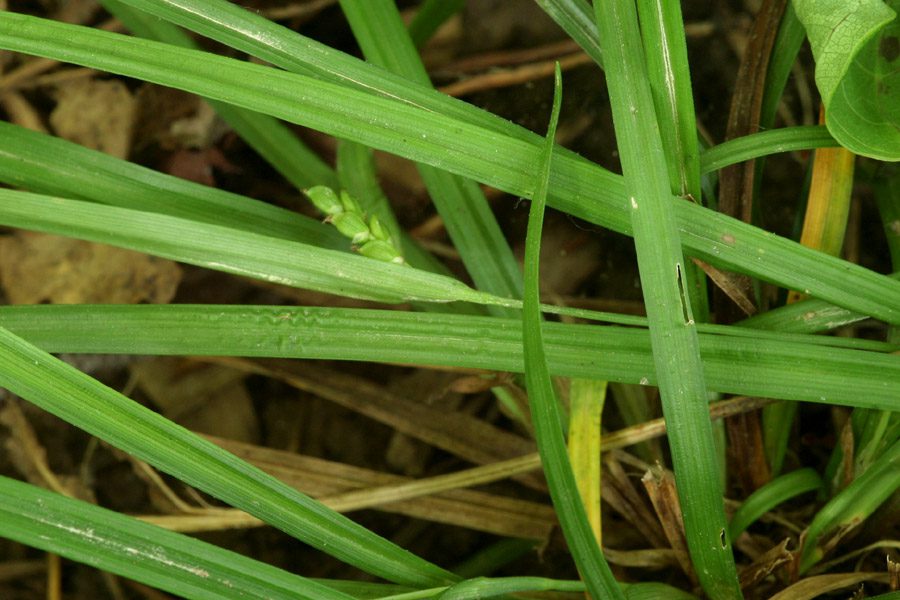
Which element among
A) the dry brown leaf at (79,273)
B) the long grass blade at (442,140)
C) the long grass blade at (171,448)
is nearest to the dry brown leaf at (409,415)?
the dry brown leaf at (79,273)

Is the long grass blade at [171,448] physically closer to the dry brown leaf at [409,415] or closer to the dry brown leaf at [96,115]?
the dry brown leaf at [409,415]

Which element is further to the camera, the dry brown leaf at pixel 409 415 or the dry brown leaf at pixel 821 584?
the dry brown leaf at pixel 409 415

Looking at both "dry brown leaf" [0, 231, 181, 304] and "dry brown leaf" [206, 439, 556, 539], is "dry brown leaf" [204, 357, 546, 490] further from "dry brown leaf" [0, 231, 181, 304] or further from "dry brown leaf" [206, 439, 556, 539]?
"dry brown leaf" [0, 231, 181, 304]

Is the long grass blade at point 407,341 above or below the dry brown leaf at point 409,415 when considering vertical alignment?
below

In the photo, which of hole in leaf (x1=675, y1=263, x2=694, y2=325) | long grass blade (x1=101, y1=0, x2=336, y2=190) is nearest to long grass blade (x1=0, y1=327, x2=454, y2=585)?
hole in leaf (x1=675, y1=263, x2=694, y2=325)

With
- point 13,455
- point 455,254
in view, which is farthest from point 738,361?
point 13,455

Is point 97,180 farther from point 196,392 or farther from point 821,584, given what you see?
point 821,584
